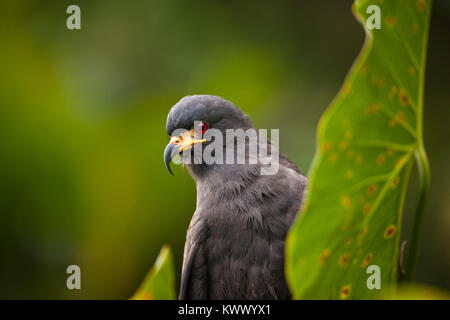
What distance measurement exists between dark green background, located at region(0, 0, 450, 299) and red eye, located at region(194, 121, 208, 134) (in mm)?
1505

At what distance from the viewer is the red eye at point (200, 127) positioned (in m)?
2.61

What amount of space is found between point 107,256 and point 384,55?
3374 millimetres

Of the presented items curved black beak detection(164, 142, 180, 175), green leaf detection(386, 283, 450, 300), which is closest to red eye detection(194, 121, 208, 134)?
curved black beak detection(164, 142, 180, 175)

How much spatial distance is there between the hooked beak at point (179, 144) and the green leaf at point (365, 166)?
1.29 meters

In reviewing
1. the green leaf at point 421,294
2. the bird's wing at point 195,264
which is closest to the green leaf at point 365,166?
the green leaf at point 421,294

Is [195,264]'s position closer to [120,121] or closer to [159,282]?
[159,282]

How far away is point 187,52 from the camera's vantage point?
4.75 meters

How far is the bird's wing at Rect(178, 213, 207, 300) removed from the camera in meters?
2.48

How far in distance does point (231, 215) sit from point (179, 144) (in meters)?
0.48

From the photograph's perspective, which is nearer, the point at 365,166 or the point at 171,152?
the point at 365,166

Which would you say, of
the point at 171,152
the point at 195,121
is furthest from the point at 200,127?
the point at 171,152

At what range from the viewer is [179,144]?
2.63 meters

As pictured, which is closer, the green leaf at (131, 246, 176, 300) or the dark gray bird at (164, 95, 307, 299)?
the green leaf at (131, 246, 176, 300)

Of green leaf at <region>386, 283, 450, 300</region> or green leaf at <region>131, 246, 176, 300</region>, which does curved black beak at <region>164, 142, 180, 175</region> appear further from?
green leaf at <region>386, 283, 450, 300</region>
